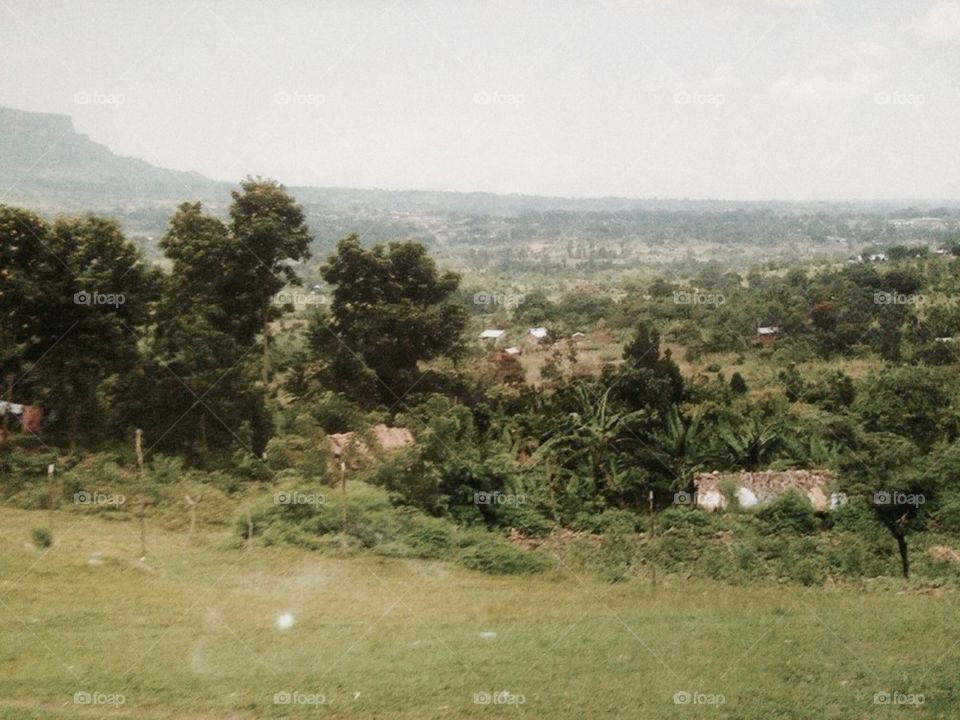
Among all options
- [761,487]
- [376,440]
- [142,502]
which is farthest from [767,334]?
[142,502]

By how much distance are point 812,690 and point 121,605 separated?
5.95 meters

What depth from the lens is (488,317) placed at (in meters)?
16.8

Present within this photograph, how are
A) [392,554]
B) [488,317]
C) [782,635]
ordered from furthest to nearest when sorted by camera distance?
1. [488,317]
2. [392,554]
3. [782,635]

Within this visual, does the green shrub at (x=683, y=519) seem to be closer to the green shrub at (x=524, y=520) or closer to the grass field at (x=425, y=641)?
the green shrub at (x=524, y=520)

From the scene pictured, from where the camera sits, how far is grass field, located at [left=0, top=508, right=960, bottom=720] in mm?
6766

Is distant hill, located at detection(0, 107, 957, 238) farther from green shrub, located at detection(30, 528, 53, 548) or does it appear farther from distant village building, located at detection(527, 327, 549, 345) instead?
green shrub, located at detection(30, 528, 53, 548)

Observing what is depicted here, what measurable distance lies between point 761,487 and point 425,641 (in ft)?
18.1

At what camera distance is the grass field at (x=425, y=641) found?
6766 mm

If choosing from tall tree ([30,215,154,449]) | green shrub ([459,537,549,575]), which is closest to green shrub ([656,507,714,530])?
green shrub ([459,537,549,575])

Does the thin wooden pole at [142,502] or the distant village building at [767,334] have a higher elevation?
the distant village building at [767,334]

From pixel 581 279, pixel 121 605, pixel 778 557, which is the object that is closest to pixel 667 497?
pixel 778 557

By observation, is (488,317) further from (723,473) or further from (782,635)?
(782,635)

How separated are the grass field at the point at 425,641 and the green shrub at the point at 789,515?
1.53m

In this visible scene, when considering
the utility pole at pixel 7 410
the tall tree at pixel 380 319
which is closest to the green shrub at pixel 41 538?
the utility pole at pixel 7 410
